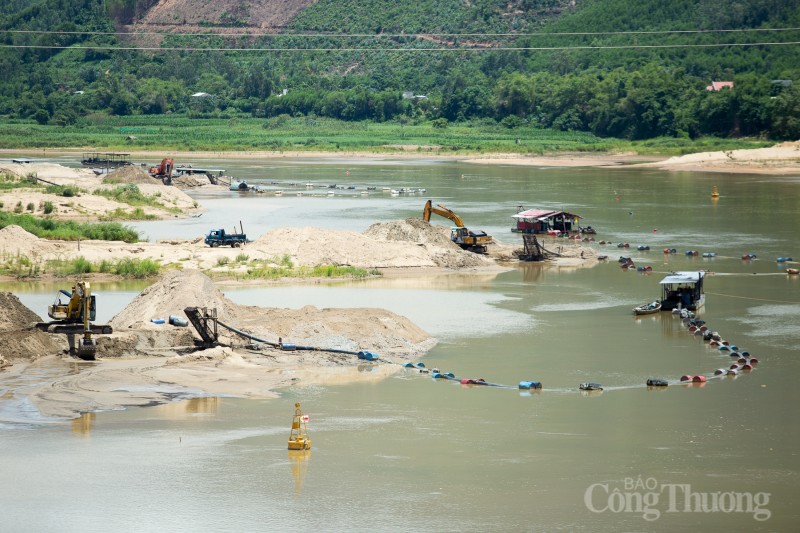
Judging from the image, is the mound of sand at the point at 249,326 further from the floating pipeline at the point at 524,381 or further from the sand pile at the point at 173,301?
the floating pipeline at the point at 524,381

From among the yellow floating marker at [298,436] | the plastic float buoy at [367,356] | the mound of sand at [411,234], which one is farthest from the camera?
the mound of sand at [411,234]

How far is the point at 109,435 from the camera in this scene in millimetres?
26672

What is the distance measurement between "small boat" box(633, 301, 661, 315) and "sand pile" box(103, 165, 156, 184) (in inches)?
1893

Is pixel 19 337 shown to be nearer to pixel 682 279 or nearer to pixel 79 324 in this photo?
pixel 79 324

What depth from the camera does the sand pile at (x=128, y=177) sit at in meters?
83.6

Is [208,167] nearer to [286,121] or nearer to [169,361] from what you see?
[286,121]

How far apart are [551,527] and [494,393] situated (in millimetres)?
9304

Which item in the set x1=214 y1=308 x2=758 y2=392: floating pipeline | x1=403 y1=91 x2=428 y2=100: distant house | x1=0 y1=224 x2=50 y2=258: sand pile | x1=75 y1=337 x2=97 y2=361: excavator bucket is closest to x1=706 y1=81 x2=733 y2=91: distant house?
x1=403 y1=91 x2=428 y2=100: distant house

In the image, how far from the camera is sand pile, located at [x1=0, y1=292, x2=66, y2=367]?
3241 centimetres

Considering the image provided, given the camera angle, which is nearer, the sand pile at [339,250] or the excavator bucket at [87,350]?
the excavator bucket at [87,350]

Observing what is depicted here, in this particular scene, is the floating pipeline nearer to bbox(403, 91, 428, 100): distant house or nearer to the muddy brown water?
the muddy brown water

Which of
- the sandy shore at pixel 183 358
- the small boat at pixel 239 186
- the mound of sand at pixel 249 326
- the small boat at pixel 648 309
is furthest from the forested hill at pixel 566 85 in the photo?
the mound of sand at pixel 249 326

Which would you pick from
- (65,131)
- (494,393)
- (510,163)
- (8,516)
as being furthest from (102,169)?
(8,516)

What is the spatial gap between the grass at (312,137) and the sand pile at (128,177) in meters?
52.9
